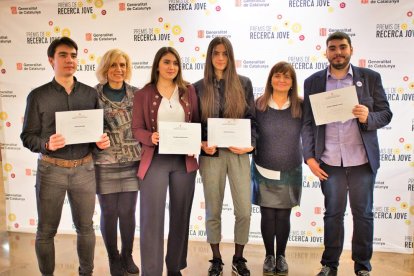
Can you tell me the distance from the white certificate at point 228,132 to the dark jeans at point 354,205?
2.22 feet

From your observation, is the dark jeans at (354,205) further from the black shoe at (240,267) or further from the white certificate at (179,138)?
the white certificate at (179,138)

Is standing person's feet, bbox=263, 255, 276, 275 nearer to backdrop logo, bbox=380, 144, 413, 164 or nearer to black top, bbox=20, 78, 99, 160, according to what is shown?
backdrop logo, bbox=380, 144, 413, 164

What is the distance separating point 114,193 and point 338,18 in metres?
2.54

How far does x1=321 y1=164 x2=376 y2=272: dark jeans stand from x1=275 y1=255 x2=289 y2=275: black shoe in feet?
1.32

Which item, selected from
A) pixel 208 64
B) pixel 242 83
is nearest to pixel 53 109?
pixel 208 64

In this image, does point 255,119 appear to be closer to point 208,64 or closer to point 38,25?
point 208,64

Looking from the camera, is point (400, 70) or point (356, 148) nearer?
point (356, 148)

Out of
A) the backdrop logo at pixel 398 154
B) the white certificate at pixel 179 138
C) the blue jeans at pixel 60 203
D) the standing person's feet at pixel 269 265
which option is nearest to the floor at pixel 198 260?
the standing person's feet at pixel 269 265

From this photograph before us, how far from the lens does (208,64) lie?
2.85 meters

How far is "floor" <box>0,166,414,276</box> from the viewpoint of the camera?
127 inches

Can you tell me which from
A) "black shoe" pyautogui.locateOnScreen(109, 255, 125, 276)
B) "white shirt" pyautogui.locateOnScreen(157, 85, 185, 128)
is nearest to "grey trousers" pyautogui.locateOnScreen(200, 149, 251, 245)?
"white shirt" pyautogui.locateOnScreen(157, 85, 185, 128)

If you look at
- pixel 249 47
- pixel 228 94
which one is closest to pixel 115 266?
pixel 228 94

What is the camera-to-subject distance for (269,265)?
3.14 m

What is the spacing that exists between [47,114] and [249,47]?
1.98m
